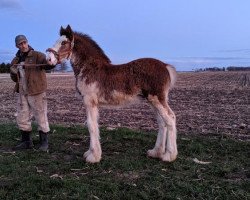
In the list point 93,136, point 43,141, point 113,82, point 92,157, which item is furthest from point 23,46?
point 92,157

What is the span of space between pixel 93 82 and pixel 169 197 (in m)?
3.41

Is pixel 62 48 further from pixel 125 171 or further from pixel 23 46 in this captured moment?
pixel 125 171

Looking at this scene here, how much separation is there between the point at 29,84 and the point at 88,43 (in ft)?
5.86

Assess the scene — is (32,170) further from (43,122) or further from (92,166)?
(43,122)

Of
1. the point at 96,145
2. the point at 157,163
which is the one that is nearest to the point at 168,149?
the point at 157,163

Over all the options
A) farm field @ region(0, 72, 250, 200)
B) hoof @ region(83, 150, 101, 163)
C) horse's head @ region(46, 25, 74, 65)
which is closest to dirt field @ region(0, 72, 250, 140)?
farm field @ region(0, 72, 250, 200)

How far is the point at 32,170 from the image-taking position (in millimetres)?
8414

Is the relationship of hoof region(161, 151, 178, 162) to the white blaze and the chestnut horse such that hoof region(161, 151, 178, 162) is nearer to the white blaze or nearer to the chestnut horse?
the chestnut horse

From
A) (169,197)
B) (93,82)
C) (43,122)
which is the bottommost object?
(169,197)

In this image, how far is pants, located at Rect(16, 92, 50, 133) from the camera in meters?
10.2

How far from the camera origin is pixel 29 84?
1003 centimetres

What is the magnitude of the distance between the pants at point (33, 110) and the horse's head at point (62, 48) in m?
1.47

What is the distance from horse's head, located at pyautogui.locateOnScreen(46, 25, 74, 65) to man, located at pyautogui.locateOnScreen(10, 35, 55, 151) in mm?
767

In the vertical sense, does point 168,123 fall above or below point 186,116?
above
